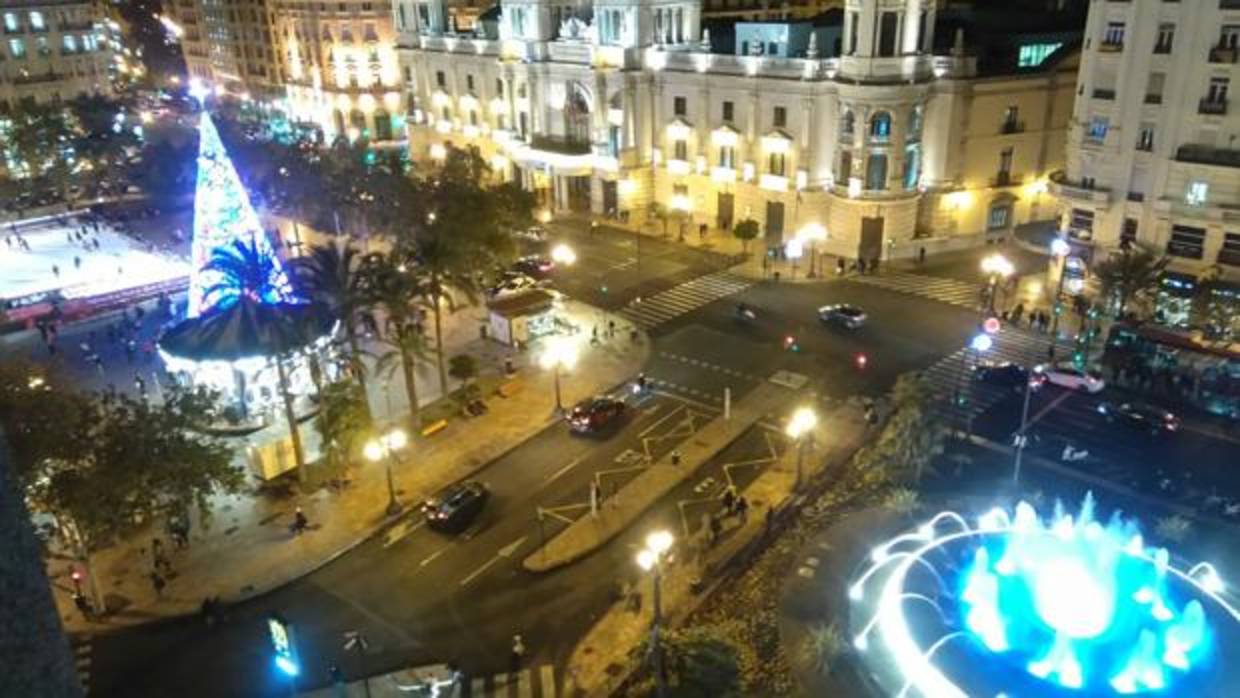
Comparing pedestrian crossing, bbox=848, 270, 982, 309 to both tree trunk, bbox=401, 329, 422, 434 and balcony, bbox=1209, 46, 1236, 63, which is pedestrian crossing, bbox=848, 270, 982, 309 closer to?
balcony, bbox=1209, 46, 1236, 63

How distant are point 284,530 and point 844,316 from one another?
38.0 m

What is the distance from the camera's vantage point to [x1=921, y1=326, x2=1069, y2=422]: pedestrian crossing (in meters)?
52.9

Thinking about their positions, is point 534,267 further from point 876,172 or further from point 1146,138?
point 1146,138

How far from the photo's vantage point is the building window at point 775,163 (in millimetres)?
80312

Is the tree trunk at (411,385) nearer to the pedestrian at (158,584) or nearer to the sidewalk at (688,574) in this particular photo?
the pedestrian at (158,584)

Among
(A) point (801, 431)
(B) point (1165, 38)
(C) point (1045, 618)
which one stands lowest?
(C) point (1045, 618)

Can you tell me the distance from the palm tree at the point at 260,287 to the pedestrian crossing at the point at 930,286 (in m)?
43.6

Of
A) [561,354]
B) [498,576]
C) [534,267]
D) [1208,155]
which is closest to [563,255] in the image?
[534,267]

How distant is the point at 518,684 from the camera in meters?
33.7

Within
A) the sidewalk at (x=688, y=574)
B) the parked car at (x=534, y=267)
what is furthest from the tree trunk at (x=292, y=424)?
the parked car at (x=534, y=267)

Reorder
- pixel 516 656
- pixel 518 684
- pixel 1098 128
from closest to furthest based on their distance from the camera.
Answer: pixel 518 684 < pixel 516 656 < pixel 1098 128

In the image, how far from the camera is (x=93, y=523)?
116ft

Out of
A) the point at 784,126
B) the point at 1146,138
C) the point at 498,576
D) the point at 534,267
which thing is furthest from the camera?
the point at 784,126

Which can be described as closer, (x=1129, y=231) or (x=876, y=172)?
(x=1129, y=231)
